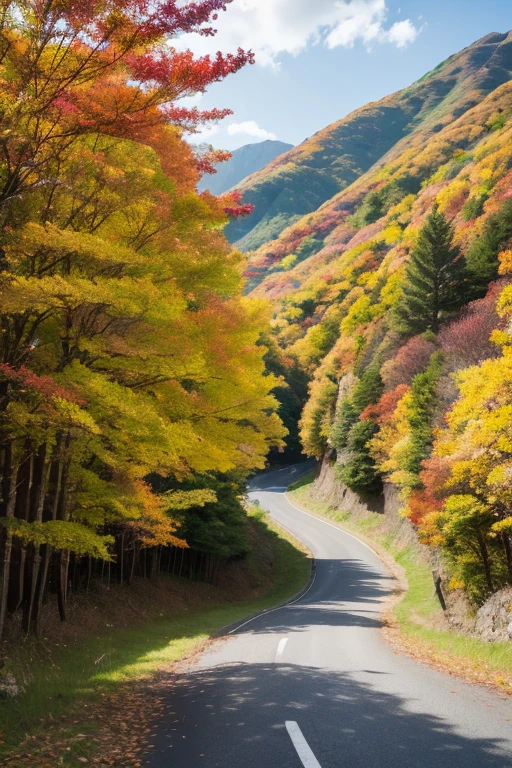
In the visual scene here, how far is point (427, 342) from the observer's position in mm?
37219

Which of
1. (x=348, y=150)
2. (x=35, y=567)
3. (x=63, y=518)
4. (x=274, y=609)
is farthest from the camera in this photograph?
(x=348, y=150)

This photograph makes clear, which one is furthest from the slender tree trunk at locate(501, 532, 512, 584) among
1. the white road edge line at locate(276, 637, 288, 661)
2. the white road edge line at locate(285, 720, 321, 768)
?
the white road edge line at locate(285, 720, 321, 768)

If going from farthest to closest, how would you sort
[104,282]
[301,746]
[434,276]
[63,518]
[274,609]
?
[434,276], [274,609], [63,518], [104,282], [301,746]

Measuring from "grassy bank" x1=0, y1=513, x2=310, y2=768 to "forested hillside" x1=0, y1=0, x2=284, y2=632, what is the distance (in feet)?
4.67

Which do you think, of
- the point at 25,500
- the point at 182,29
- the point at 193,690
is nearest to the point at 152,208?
the point at 182,29

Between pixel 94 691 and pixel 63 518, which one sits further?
pixel 63 518

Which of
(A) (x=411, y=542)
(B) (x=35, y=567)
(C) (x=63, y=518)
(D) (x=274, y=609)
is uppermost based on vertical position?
(C) (x=63, y=518)

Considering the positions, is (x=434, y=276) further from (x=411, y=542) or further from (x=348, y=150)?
(x=348, y=150)

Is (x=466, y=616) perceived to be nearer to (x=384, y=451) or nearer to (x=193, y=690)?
(x=193, y=690)

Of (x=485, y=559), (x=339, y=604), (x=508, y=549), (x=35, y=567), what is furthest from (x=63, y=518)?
(x=339, y=604)

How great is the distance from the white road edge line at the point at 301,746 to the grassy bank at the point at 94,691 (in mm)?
1762

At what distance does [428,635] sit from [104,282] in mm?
14057

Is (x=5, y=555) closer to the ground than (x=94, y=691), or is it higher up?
higher up

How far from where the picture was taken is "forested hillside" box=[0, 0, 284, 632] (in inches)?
273
